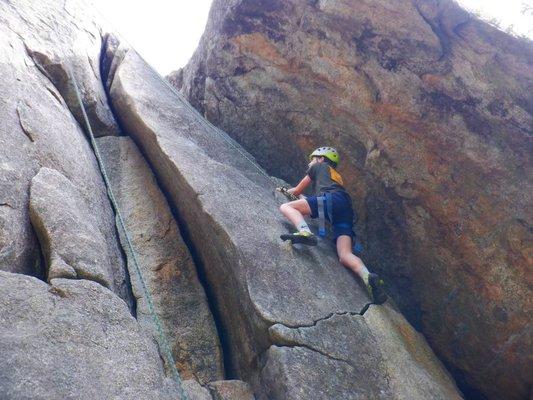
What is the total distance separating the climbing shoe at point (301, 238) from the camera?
20.1 ft

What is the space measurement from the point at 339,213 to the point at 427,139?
196 cm

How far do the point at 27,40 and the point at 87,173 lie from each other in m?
2.55

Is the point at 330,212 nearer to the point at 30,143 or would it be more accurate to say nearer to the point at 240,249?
the point at 240,249

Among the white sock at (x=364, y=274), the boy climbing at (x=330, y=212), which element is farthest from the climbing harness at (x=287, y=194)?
the white sock at (x=364, y=274)

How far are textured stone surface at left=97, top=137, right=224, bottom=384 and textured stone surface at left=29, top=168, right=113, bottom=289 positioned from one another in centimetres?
105

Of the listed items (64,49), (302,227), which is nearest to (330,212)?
(302,227)

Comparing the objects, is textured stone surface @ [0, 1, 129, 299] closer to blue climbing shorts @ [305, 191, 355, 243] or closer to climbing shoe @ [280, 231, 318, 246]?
climbing shoe @ [280, 231, 318, 246]

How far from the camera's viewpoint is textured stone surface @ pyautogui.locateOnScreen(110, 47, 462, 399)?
513 centimetres

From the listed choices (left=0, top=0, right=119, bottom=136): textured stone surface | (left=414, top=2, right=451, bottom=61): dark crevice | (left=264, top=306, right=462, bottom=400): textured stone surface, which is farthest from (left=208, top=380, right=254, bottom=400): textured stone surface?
(left=414, top=2, right=451, bottom=61): dark crevice

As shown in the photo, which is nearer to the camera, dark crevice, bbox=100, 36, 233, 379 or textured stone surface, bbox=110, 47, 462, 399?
textured stone surface, bbox=110, 47, 462, 399

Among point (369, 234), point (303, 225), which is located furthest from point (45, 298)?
point (369, 234)

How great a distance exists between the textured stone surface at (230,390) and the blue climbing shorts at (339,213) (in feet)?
9.79

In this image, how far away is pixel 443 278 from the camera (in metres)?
7.46

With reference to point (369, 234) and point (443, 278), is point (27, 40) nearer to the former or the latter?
point (369, 234)
